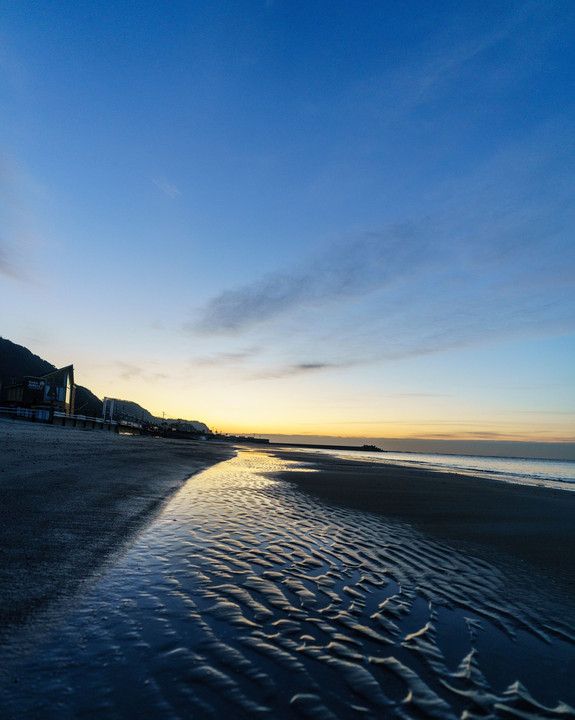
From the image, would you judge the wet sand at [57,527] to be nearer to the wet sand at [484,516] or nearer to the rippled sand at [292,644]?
the rippled sand at [292,644]

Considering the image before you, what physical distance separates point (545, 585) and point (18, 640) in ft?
20.7

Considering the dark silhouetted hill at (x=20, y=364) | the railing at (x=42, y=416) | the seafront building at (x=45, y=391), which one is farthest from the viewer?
the dark silhouetted hill at (x=20, y=364)

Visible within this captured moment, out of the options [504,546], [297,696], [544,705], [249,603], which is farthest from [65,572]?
[504,546]

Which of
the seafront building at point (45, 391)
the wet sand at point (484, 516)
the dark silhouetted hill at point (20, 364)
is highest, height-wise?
the dark silhouetted hill at point (20, 364)

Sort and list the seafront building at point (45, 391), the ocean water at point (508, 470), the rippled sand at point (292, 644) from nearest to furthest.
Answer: the rippled sand at point (292, 644), the ocean water at point (508, 470), the seafront building at point (45, 391)

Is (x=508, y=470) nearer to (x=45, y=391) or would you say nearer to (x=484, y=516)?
(x=484, y=516)

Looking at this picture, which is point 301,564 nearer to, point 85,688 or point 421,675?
point 421,675

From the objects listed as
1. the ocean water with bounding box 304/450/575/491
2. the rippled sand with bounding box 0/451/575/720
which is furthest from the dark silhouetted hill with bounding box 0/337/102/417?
A: the rippled sand with bounding box 0/451/575/720

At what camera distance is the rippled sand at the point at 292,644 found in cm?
249

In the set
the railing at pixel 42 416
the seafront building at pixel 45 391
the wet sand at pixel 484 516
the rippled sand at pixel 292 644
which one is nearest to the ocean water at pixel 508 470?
the wet sand at pixel 484 516

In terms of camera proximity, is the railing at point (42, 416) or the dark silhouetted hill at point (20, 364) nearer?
the railing at point (42, 416)

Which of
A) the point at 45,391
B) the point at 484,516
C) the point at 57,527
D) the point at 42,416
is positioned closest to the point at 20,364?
the point at 45,391

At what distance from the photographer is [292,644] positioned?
330 centimetres

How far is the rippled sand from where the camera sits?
249cm
